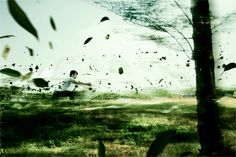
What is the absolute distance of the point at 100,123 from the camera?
8.68m

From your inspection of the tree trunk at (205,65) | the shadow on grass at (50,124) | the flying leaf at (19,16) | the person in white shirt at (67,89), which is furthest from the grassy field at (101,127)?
the flying leaf at (19,16)

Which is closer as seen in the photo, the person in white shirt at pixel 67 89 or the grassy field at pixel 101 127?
the person in white shirt at pixel 67 89

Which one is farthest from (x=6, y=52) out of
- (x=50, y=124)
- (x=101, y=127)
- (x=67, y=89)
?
(x=50, y=124)

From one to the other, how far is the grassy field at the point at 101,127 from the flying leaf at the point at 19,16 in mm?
4305

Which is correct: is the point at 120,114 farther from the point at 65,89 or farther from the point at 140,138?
the point at 65,89

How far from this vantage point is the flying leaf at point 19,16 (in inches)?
16.3

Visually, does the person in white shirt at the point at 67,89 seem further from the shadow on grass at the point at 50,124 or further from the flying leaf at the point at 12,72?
the shadow on grass at the point at 50,124

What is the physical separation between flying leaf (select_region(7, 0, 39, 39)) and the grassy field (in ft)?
14.1

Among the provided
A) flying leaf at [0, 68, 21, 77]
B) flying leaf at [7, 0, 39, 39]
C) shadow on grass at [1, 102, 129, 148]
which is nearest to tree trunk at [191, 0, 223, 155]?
shadow on grass at [1, 102, 129, 148]

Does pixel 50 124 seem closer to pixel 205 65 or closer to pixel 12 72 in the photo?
pixel 205 65

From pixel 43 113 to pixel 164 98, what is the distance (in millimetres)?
3643

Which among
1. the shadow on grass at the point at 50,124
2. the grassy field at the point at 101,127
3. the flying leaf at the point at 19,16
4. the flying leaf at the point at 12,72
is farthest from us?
the shadow on grass at the point at 50,124

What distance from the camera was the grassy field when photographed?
6395 millimetres

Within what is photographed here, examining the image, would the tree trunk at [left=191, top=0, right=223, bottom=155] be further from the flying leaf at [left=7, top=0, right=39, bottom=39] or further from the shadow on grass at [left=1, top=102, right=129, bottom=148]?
the flying leaf at [left=7, top=0, right=39, bottom=39]
